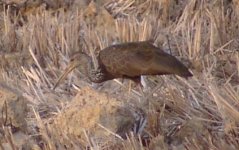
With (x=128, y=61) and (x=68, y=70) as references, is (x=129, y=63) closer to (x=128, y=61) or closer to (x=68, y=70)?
(x=128, y=61)

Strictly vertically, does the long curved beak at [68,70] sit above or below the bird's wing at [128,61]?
below

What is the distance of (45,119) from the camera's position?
6.41 m

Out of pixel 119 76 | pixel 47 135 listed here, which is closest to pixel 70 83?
pixel 119 76

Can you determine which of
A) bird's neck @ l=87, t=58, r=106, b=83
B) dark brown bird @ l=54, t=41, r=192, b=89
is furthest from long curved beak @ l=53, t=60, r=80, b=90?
bird's neck @ l=87, t=58, r=106, b=83

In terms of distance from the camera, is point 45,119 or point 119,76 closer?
point 45,119

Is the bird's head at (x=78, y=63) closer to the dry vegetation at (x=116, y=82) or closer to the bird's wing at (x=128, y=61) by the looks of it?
the dry vegetation at (x=116, y=82)

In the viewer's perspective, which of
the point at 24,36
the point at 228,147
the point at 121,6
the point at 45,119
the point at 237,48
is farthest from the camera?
the point at 121,6

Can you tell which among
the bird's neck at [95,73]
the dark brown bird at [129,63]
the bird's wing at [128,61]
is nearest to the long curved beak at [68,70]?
the dark brown bird at [129,63]

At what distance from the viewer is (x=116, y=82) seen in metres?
7.57

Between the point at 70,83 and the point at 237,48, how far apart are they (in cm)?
135

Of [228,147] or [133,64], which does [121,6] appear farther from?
[228,147]

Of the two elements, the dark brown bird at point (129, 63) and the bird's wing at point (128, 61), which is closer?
the dark brown bird at point (129, 63)

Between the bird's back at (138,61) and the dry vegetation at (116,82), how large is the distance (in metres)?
0.12

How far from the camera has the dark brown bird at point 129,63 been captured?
22.2 ft
